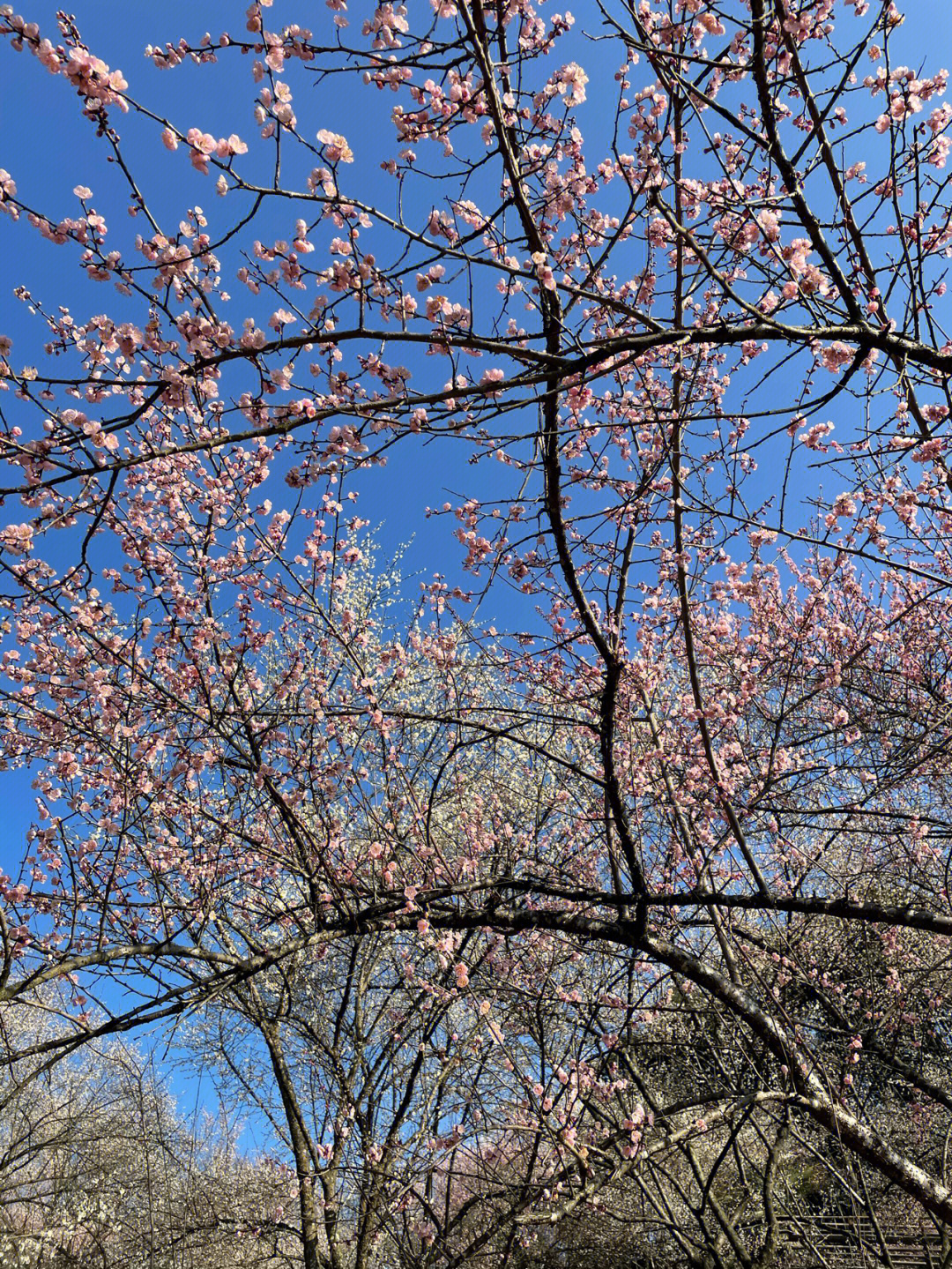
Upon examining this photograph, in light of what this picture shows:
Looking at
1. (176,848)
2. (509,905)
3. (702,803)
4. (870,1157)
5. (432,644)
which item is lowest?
(870,1157)

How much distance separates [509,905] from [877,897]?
6.85m

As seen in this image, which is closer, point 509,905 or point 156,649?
point 509,905

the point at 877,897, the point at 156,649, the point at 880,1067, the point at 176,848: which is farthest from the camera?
the point at 877,897

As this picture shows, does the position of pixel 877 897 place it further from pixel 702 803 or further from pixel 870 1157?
pixel 870 1157

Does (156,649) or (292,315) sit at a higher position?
(156,649)

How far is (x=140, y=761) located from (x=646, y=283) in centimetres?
405

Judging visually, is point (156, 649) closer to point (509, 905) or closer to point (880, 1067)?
point (509, 905)

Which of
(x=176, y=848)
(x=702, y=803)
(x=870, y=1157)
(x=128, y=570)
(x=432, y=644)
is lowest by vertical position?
(x=870, y=1157)

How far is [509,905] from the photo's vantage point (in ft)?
14.8

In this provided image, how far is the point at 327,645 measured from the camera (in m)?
5.84

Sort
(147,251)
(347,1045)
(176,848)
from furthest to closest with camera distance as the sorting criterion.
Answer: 1. (347,1045)
2. (176,848)
3. (147,251)

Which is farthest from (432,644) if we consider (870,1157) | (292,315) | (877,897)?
(877,897)

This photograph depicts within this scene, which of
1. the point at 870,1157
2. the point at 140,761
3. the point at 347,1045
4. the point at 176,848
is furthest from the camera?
the point at 347,1045

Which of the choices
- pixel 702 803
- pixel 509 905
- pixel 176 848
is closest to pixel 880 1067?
pixel 702 803
